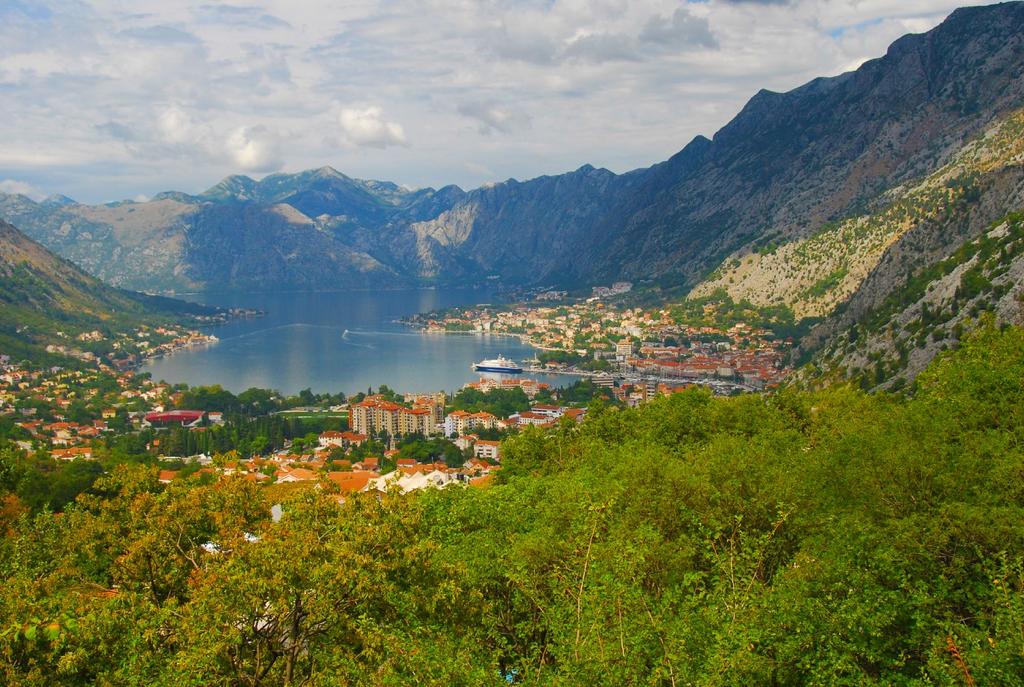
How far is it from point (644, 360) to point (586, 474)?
70.3m

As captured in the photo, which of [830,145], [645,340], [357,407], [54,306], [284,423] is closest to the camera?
[284,423]

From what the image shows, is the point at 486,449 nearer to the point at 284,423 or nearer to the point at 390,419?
the point at 390,419

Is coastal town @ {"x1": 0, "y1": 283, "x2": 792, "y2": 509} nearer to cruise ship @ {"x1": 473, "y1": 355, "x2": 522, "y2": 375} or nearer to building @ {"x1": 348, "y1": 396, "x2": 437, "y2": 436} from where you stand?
building @ {"x1": 348, "y1": 396, "x2": 437, "y2": 436}

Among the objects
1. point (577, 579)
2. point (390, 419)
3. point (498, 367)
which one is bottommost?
point (498, 367)

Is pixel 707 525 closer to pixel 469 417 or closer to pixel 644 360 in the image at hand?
pixel 469 417

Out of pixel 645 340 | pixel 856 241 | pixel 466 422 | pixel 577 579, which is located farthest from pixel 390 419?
pixel 856 241

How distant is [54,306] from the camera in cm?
11275

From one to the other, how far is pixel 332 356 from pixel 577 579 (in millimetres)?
92803

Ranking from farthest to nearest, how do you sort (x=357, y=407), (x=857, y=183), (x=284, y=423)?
(x=857, y=183), (x=357, y=407), (x=284, y=423)

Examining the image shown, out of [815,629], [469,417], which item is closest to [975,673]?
[815,629]

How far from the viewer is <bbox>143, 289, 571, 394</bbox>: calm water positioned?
8212cm

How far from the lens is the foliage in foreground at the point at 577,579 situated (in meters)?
7.09

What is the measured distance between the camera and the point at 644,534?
1079cm

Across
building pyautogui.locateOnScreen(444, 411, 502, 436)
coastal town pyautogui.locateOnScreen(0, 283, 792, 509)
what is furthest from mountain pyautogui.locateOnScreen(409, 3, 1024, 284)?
building pyautogui.locateOnScreen(444, 411, 502, 436)
